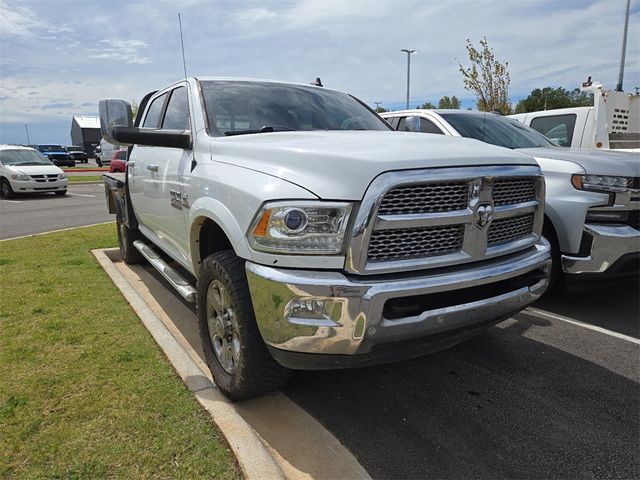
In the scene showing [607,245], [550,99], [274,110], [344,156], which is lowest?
[607,245]

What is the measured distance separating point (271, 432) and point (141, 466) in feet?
2.22

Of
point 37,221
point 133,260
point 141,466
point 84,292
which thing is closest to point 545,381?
point 141,466

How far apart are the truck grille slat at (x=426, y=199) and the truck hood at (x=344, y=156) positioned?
106 millimetres

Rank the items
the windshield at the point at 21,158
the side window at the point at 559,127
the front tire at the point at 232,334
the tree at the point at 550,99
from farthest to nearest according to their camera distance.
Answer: the tree at the point at 550,99 < the windshield at the point at 21,158 < the side window at the point at 559,127 < the front tire at the point at 232,334

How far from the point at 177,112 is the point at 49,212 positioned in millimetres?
9837

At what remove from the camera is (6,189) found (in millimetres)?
15664

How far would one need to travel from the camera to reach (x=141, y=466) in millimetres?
2195

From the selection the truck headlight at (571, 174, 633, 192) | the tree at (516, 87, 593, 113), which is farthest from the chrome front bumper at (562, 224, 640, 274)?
the tree at (516, 87, 593, 113)

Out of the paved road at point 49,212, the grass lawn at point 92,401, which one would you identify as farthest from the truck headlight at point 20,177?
the grass lawn at point 92,401

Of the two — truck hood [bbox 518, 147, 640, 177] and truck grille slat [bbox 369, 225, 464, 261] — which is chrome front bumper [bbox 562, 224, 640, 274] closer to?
truck hood [bbox 518, 147, 640, 177]

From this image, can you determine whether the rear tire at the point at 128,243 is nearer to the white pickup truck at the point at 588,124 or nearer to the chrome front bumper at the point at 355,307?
the chrome front bumper at the point at 355,307

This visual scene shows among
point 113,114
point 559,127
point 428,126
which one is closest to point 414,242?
point 113,114

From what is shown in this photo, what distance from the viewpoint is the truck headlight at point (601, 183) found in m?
3.95

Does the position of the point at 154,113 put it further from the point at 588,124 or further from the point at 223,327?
the point at 588,124
